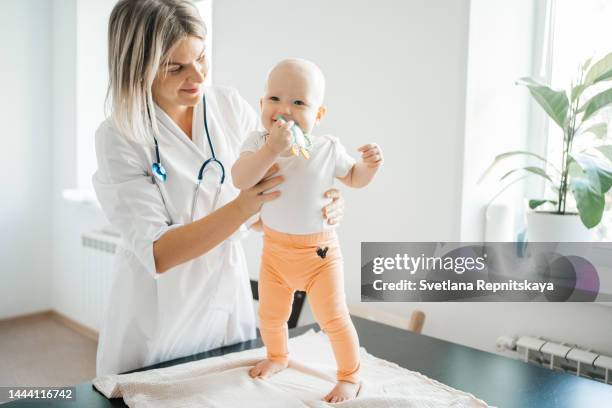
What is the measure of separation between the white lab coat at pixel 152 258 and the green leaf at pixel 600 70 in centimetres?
105

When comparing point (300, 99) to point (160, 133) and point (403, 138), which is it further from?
point (403, 138)

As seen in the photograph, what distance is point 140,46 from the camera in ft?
3.95

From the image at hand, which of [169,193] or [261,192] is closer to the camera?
[261,192]

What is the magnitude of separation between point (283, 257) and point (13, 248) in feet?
11.2

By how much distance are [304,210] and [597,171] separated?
0.92m

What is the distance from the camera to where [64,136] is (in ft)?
12.5

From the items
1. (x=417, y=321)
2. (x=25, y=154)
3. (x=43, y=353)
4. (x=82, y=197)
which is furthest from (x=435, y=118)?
(x=25, y=154)

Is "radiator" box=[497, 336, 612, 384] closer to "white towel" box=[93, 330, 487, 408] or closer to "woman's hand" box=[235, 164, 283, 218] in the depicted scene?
"white towel" box=[93, 330, 487, 408]

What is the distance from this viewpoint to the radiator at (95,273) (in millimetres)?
3357

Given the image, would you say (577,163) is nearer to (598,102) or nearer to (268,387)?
(598,102)

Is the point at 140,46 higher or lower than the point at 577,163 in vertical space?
higher

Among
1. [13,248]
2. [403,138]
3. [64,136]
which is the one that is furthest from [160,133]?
[13,248]

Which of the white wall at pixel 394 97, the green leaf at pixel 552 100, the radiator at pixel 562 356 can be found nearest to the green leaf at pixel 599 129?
the green leaf at pixel 552 100

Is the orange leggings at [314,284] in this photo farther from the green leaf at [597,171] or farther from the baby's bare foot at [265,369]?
the green leaf at [597,171]
